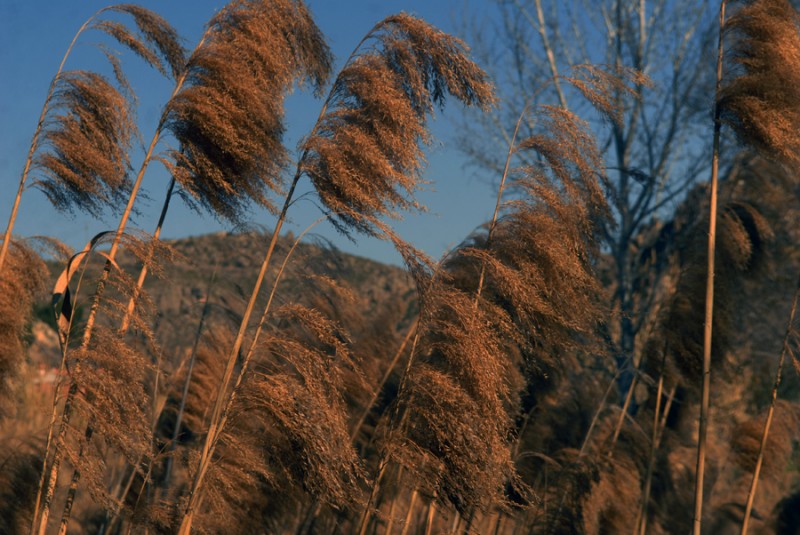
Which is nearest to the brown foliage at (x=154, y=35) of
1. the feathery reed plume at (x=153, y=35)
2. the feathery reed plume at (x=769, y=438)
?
the feathery reed plume at (x=153, y=35)

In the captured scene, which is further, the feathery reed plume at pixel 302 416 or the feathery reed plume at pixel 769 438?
the feathery reed plume at pixel 769 438

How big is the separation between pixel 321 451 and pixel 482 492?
3.12 ft

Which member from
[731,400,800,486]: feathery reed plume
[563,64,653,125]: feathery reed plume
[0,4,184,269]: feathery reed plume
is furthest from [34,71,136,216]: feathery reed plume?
[731,400,800,486]: feathery reed plume

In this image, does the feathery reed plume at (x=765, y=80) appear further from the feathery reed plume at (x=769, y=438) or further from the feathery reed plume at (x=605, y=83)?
the feathery reed plume at (x=769, y=438)

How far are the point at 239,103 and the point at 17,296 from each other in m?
1.71

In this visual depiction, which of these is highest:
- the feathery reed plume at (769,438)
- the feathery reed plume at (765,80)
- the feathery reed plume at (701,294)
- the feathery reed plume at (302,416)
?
the feathery reed plume at (765,80)

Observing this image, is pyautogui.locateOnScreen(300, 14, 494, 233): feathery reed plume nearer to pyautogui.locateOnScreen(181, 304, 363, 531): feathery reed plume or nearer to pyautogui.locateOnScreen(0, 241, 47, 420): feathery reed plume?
pyautogui.locateOnScreen(181, 304, 363, 531): feathery reed plume

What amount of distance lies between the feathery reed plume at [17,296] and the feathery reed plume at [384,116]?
176 centimetres

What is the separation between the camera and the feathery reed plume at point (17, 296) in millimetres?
5535

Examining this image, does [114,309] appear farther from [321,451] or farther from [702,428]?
[702,428]

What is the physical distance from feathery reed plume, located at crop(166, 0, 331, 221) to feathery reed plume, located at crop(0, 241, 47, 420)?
110 cm

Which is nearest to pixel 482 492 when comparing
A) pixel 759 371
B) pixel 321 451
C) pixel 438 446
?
pixel 438 446

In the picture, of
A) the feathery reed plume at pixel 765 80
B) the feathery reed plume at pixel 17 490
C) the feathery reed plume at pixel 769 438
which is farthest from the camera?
the feathery reed plume at pixel 769 438

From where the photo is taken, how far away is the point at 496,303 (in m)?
5.89
